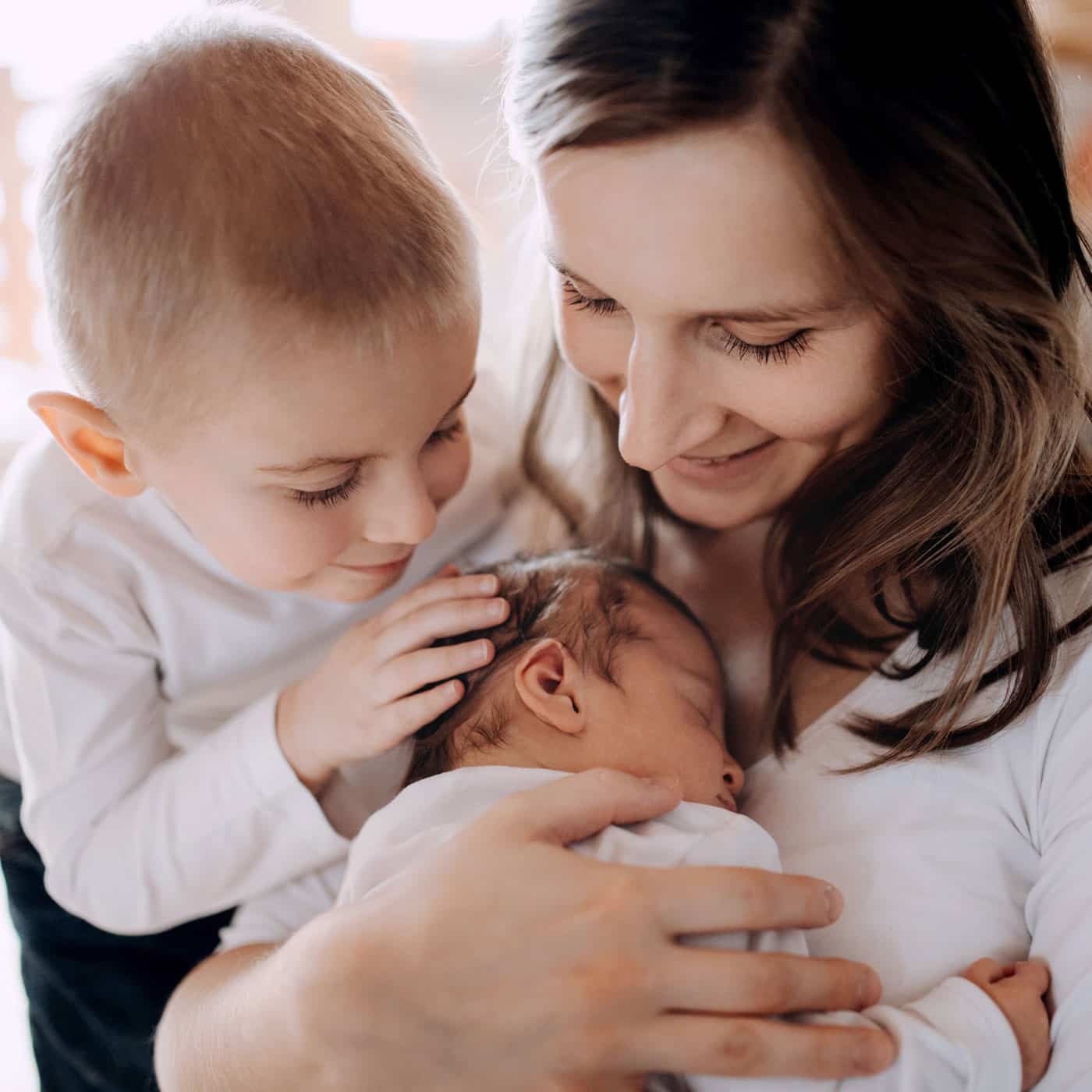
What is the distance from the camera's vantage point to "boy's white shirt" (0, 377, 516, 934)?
4.00ft

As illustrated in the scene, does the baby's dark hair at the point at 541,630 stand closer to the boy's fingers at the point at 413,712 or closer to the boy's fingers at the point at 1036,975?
the boy's fingers at the point at 413,712

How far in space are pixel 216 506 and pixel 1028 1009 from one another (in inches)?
33.3

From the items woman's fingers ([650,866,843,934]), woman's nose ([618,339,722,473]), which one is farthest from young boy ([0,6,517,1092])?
woman's fingers ([650,866,843,934])

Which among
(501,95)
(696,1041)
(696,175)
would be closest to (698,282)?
(696,175)

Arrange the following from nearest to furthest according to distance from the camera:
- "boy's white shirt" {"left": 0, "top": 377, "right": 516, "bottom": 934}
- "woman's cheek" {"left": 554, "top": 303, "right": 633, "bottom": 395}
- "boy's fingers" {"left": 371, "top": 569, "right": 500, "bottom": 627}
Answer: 1. "woman's cheek" {"left": 554, "top": 303, "right": 633, "bottom": 395}
2. "boy's fingers" {"left": 371, "top": 569, "right": 500, "bottom": 627}
3. "boy's white shirt" {"left": 0, "top": 377, "right": 516, "bottom": 934}

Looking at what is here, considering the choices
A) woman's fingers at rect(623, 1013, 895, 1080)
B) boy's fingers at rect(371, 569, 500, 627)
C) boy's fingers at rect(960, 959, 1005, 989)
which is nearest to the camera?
woman's fingers at rect(623, 1013, 895, 1080)

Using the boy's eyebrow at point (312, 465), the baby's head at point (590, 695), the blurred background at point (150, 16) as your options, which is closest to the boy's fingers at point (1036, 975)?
the baby's head at point (590, 695)

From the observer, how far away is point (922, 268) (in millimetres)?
858

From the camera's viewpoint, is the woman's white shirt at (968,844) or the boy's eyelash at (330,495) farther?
the boy's eyelash at (330,495)

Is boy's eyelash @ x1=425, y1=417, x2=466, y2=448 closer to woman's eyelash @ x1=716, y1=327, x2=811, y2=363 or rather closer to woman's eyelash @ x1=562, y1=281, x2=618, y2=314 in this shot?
woman's eyelash @ x1=562, y1=281, x2=618, y2=314

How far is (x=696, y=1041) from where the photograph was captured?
2.60 feet

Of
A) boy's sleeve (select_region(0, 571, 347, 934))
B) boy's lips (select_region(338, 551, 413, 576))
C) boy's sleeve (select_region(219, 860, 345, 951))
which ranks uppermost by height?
boy's lips (select_region(338, 551, 413, 576))

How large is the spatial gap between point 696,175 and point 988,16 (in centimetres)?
25

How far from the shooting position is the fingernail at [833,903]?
880mm
